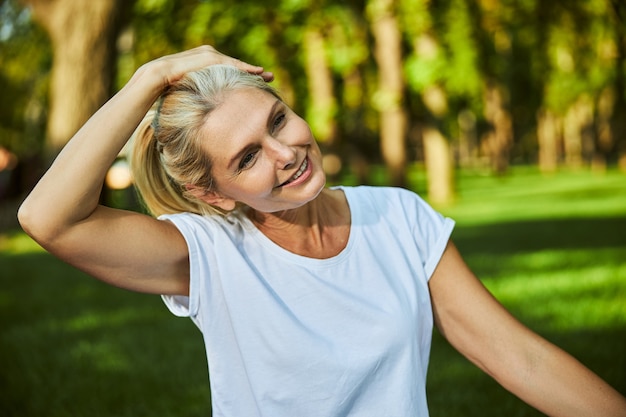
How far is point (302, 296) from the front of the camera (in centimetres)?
223

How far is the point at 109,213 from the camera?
2172 mm

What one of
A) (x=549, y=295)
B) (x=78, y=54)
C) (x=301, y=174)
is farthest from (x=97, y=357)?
(x=78, y=54)

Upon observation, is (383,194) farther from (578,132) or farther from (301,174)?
(578,132)

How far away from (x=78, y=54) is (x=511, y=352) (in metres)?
10.4

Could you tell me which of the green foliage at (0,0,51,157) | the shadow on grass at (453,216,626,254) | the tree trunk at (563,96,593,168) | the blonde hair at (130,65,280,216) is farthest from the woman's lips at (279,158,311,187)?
the tree trunk at (563,96,593,168)

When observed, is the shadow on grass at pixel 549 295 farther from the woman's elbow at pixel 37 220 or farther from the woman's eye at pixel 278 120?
the woman's elbow at pixel 37 220

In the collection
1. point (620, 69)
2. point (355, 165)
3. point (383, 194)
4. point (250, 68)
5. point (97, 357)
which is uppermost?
point (250, 68)

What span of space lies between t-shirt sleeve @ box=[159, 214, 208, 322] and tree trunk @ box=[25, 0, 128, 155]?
373 inches

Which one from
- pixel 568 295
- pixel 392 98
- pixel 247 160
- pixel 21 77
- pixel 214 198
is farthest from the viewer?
pixel 21 77

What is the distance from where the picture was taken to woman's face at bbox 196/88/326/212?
2.23 metres

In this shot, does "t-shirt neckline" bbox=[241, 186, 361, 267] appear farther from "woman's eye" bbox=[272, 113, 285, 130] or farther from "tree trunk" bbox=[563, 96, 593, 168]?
"tree trunk" bbox=[563, 96, 593, 168]

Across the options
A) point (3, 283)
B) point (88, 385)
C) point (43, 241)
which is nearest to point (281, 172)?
point (43, 241)

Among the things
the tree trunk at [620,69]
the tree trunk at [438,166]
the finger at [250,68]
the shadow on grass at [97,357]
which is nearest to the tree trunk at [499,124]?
the tree trunk at [620,69]

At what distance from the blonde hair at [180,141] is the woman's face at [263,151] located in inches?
1.2
